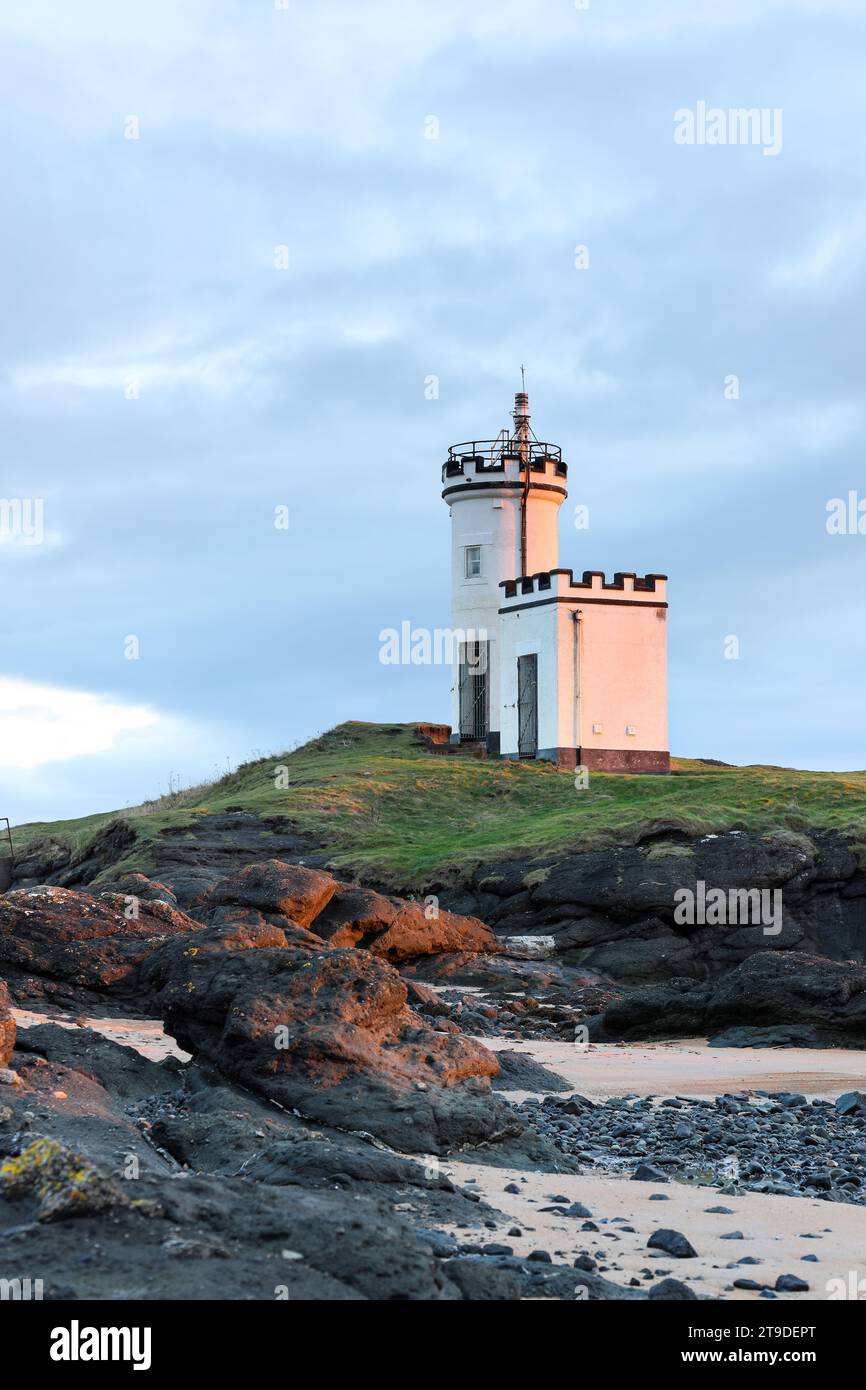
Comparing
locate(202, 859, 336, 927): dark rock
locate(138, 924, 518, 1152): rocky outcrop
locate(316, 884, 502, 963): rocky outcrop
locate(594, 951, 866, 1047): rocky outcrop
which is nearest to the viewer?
locate(138, 924, 518, 1152): rocky outcrop

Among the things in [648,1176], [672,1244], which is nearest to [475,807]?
[648,1176]

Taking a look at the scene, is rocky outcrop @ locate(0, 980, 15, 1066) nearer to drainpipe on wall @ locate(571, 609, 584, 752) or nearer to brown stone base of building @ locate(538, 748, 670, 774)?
brown stone base of building @ locate(538, 748, 670, 774)

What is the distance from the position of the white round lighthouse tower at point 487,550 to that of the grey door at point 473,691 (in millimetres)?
31

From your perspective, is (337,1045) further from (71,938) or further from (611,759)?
(611,759)

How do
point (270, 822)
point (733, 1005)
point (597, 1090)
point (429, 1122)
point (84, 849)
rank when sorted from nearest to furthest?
point (429, 1122) < point (597, 1090) < point (733, 1005) < point (270, 822) < point (84, 849)

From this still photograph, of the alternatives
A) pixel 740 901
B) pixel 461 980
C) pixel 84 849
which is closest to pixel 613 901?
pixel 740 901

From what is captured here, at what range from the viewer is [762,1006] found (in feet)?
61.2

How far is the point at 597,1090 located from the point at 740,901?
13825 mm

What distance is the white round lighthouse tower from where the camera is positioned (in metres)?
47.4

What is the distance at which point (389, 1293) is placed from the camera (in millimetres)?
5590

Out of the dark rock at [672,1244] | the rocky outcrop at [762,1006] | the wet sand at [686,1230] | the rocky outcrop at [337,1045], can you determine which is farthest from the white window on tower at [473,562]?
the dark rock at [672,1244]

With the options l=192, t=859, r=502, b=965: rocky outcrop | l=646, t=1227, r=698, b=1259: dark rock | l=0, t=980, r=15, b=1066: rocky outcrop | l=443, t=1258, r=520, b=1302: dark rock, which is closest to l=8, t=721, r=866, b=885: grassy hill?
l=192, t=859, r=502, b=965: rocky outcrop

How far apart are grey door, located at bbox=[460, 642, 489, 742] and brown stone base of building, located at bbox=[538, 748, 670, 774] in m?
4.66
